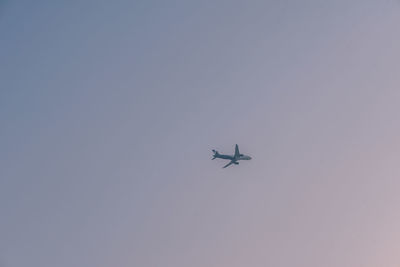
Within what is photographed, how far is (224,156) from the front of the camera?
168500mm

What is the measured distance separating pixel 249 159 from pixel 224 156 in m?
18.0

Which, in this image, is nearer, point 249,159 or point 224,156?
point 224,156

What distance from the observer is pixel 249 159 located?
18050 cm
